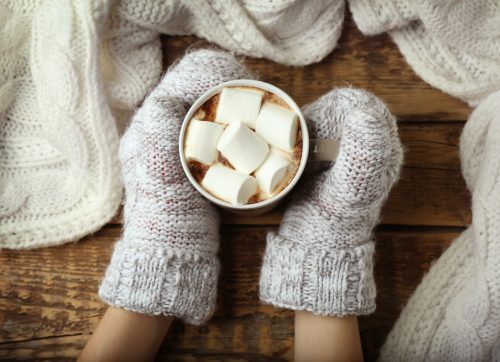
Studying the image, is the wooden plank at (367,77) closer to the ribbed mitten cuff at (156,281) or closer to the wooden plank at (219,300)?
the wooden plank at (219,300)

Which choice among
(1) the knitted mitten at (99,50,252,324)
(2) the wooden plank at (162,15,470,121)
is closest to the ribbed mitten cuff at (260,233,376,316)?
(1) the knitted mitten at (99,50,252,324)

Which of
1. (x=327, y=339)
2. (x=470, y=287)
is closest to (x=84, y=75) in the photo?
(x=327, y=339)

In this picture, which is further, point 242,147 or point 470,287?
point 470,287

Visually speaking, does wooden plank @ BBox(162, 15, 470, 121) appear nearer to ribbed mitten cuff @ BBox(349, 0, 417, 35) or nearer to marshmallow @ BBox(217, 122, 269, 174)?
ribbed mitten cuff @ BBox(349, 0, 417, 35)

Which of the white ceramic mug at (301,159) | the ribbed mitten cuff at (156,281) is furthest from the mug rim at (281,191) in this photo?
the ribbed mitten cuff at (156,281)

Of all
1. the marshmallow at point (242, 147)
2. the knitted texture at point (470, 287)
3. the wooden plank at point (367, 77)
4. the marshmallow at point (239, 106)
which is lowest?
the knitted texture at point (470, 287)

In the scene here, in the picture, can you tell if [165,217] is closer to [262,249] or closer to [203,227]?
[203,227]

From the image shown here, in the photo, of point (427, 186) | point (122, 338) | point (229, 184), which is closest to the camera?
point (229, 184)
